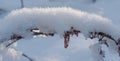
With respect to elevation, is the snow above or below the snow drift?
below

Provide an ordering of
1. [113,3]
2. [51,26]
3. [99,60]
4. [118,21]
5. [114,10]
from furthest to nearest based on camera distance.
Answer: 1. [113,3]
2. [114,10]
3. [118,21]
4. [99,60]
5. [51,26]

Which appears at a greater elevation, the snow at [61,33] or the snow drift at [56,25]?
the snow drift at [56,25]

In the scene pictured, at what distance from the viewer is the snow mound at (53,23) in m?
1.34

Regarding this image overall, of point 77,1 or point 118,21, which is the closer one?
point 118,21

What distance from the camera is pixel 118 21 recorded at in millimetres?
8594

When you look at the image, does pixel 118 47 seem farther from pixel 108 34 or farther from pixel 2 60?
pixel 2 60

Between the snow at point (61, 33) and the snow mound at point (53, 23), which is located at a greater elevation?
the snow mound at point (53, 23)

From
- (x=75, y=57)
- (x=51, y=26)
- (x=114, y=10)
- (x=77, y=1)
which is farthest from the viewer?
(x=77, y=1)

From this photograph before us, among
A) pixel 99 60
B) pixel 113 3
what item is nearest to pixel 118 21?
pixel 113 3

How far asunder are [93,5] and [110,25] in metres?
9.11

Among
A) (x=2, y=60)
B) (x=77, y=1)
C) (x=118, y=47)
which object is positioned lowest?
(x=77, y=1)

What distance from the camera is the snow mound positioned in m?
1.34

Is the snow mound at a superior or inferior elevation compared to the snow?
superior

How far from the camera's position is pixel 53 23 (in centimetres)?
135
